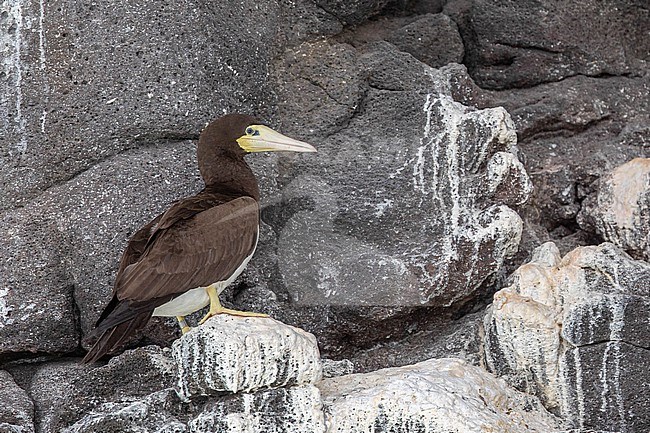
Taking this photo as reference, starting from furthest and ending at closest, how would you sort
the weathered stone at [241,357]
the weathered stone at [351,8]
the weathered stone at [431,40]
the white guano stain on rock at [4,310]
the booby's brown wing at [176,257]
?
the weathered stone at [431,40] < the weathered stone at [351,8] < the white guano stain on rock at [4,310] < the booby's brown wing at [176,257] < the weathered stone at [241,357]

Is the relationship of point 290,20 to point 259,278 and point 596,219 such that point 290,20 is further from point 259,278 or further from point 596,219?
point 596,219

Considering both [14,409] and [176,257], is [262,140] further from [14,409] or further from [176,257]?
[14,409]

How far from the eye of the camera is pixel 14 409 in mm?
4184

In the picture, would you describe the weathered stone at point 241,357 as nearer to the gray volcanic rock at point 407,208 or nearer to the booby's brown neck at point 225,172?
the booby's brown neck at point 225,172

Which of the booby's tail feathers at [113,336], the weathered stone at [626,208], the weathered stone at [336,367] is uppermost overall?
the weathered stone at [626,208]

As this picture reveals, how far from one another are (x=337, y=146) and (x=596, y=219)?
1.18 meters

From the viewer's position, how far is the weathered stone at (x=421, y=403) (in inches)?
147

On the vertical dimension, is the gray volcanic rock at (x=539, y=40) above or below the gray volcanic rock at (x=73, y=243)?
above

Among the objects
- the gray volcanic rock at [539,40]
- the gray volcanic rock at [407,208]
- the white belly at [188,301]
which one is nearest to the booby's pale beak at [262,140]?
the white belly at [188,301]

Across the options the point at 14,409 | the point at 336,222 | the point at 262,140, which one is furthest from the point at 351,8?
the point at 14,409

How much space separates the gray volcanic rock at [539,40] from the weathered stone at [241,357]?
2.39m

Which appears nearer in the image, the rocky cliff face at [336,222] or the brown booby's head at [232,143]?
the rocky cliff face at [336,222]

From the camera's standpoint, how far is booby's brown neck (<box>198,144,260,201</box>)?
434 centimetres

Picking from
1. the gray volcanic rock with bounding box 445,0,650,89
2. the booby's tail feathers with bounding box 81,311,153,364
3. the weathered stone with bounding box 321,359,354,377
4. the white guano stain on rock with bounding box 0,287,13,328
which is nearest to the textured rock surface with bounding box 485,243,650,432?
the weathered stone with bounding box 321,359,354,377
